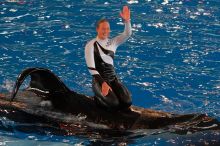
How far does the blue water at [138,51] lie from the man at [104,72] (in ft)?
1.69

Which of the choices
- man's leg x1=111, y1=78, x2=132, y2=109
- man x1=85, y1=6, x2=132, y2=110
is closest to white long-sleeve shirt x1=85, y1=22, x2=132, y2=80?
man x1=85, y1=6, x2=132, y2=110

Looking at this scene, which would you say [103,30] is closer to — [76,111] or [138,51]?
[76,111]

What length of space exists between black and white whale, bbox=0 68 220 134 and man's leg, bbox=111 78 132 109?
0.10 m

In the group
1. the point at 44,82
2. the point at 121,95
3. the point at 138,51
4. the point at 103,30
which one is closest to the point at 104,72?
the point at 121,95

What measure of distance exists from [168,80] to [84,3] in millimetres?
5331

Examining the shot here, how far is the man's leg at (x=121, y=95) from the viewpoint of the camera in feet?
20.8

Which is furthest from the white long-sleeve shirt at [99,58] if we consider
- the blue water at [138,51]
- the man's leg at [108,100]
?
the blue water at [138,51]

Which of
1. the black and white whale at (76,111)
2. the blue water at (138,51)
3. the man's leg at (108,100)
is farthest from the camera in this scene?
the blue water at (138,51)

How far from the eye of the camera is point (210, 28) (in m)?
11.5

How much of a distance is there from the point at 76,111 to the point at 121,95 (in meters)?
0.60

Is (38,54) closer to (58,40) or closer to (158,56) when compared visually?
(58,40)

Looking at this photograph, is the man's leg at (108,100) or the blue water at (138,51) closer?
the man's leg at (108,100)

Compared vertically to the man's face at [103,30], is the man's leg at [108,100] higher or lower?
lower

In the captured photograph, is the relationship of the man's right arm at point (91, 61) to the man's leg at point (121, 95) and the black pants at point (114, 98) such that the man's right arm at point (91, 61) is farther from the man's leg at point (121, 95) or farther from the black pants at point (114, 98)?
the man's leg at point (121, 95)
